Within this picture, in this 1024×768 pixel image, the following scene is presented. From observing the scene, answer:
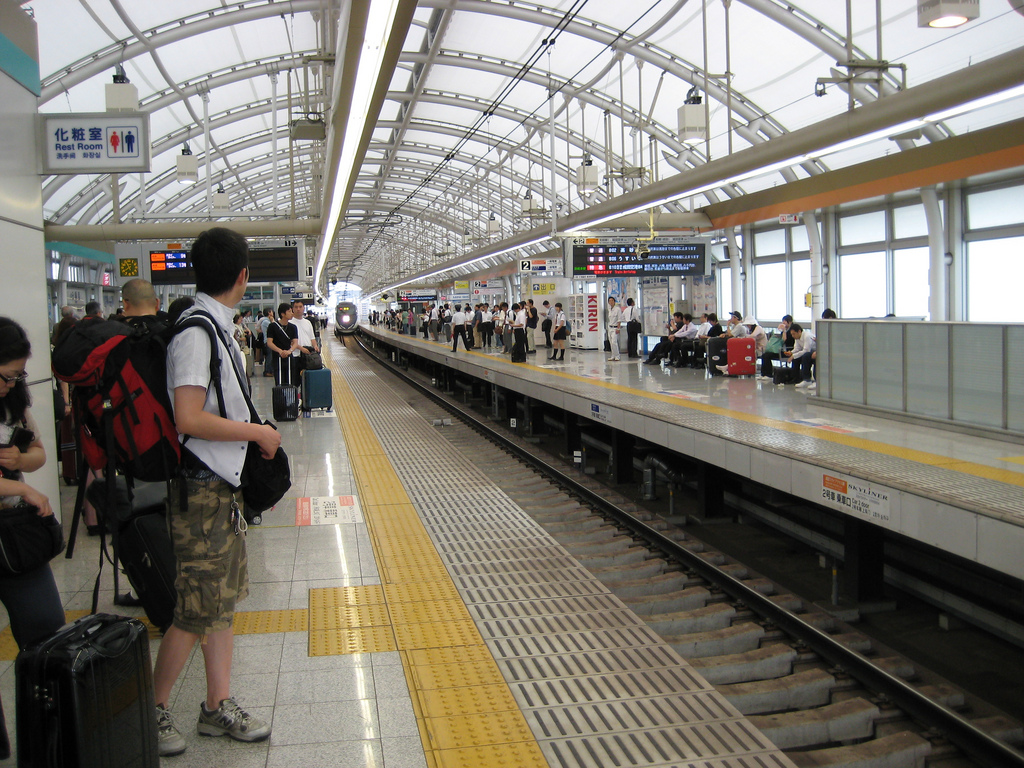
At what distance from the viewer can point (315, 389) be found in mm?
13773

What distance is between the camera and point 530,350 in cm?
2411

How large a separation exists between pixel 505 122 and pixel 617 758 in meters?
23.8

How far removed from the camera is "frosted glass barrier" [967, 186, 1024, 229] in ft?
46.7

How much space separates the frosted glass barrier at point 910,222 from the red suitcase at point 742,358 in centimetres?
554

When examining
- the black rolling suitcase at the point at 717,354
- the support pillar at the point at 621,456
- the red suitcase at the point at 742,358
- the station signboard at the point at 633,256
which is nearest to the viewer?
the support pillar at the point at 621,456

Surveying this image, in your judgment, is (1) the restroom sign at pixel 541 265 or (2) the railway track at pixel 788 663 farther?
(1) the restroom sign at pixel 541 265

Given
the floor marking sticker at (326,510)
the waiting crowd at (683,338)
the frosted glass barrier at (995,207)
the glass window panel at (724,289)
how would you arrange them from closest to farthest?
the floor marking sticker at (326,510) < the waiting crowd at (683,338) < the frosted glass barrier at (995,207) < the glass window panel at (724,289)

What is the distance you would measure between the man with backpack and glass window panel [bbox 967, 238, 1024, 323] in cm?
1506

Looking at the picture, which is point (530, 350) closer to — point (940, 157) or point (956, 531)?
point (940, 157)

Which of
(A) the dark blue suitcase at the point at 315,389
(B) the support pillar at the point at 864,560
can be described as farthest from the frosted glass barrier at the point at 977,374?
(A) the dark blue suitcase at the point at 315,389

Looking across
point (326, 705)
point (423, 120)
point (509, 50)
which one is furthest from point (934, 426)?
point (423, 120)

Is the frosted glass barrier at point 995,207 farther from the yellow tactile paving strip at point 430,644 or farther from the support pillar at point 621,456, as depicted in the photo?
the yellow tactile paving strip at point 430,644

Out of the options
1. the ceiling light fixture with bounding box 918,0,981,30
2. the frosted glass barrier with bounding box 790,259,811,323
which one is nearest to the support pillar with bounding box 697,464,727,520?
the ceiling light fixture with bounding box 918,0,981,30

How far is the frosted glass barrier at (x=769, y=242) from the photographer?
21.5 m
